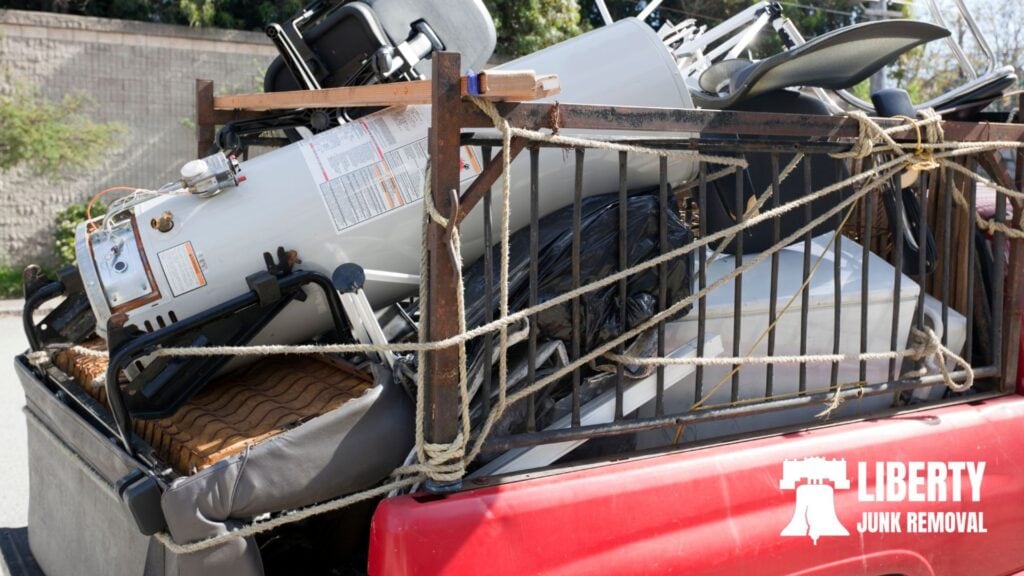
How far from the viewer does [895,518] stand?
226cm

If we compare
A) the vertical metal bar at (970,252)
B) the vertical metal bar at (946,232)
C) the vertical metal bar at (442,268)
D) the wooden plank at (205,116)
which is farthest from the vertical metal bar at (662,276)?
the wooden plank at (205,116)

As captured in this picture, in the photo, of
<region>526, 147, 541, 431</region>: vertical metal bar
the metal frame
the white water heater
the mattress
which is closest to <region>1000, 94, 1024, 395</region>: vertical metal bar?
the metal frame

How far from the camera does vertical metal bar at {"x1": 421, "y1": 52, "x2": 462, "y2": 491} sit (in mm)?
1731

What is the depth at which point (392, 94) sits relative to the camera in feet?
6.74

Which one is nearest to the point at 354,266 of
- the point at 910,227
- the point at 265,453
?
the point at 265,453

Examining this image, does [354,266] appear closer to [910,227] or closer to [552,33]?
[910,227]

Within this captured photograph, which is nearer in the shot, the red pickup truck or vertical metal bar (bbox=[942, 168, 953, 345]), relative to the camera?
the red pickup truck

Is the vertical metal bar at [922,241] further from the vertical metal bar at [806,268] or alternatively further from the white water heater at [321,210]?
the white water heater at [321,210]

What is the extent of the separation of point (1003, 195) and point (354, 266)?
1.81 meters

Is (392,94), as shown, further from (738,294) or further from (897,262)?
(897,262)

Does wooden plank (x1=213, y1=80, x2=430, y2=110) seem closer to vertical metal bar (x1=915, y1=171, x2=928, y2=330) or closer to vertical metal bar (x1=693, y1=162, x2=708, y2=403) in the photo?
vertical metal bar (x1=693, y1=162, x2=708, y2=403)

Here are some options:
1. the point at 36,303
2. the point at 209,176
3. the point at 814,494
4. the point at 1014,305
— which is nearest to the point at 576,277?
the point at 814,494

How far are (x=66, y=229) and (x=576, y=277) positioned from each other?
453 inches

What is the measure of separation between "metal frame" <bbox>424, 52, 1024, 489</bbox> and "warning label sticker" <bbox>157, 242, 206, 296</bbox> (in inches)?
26.1
